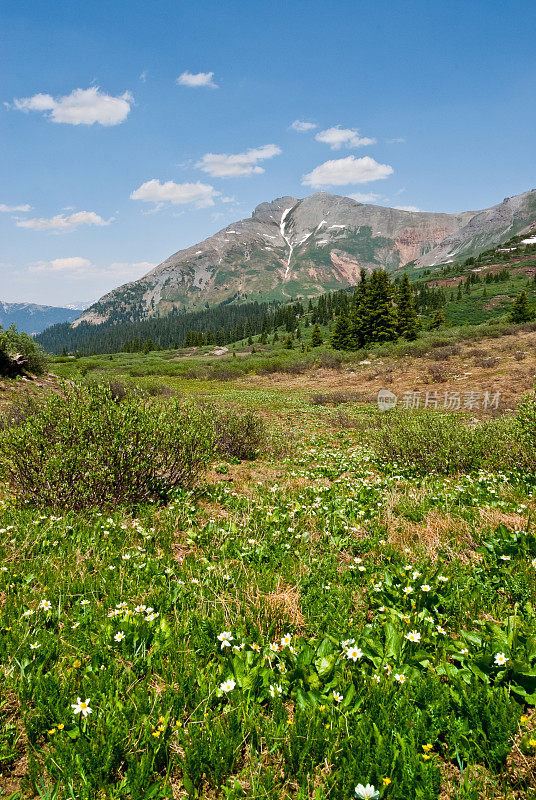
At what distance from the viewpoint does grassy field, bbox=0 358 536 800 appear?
2.21 m

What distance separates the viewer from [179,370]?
61.6 meters

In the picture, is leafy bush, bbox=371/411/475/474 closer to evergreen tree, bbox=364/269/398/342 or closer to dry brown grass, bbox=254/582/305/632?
dry brown grass, bbox=254/582/305/632

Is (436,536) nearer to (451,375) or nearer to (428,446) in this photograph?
(428,446)

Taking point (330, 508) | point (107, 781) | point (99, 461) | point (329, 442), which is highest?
point (99, 461)

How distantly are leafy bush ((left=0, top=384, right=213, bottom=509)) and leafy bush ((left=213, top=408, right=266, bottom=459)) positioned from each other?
13.9 ft

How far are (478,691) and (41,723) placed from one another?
3055 mm

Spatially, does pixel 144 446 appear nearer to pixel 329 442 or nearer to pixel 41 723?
pixel 41 723

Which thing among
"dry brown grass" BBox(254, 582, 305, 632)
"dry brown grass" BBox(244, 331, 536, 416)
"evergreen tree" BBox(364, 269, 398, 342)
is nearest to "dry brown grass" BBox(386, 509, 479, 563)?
"dry brown grass" BBox(254, 582, 305, 632)

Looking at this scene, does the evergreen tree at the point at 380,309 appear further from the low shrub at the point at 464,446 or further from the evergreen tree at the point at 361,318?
the low shrub at the point at 464,446

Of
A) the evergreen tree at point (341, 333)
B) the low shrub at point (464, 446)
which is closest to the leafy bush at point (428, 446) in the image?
the low shrub at point (464, 446)

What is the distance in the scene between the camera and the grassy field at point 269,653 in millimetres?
2215

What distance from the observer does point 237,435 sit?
1280 centimetres

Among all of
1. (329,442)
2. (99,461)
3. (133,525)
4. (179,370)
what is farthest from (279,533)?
(179,370)

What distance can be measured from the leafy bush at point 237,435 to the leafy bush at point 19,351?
1681cm
